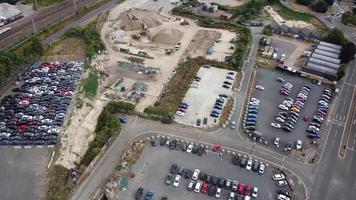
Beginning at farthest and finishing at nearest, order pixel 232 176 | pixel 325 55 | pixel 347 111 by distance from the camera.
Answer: pixel 325 55
pixel 347 111
pixel 232 176

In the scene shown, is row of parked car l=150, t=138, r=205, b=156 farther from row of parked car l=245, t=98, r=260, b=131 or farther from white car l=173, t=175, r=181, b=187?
row of parked car l=245, t=98, r=260, b=131

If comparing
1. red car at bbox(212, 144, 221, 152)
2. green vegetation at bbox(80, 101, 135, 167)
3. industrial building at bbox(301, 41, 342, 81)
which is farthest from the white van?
industrial building at bbox(301, 41, 342, 81)

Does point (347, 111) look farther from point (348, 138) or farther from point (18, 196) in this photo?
point (18, 196)

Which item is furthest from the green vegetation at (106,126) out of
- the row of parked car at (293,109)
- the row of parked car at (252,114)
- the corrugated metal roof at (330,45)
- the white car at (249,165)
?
the corrugated metal roof at (330,45)

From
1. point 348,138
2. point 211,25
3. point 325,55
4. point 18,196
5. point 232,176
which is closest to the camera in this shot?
point 18,196

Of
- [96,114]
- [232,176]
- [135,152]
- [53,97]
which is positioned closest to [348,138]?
[232,176]

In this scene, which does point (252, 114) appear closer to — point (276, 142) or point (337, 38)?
point (276, 142)

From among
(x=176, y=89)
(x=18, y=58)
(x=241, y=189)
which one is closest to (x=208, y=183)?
(x=241, y=189)
